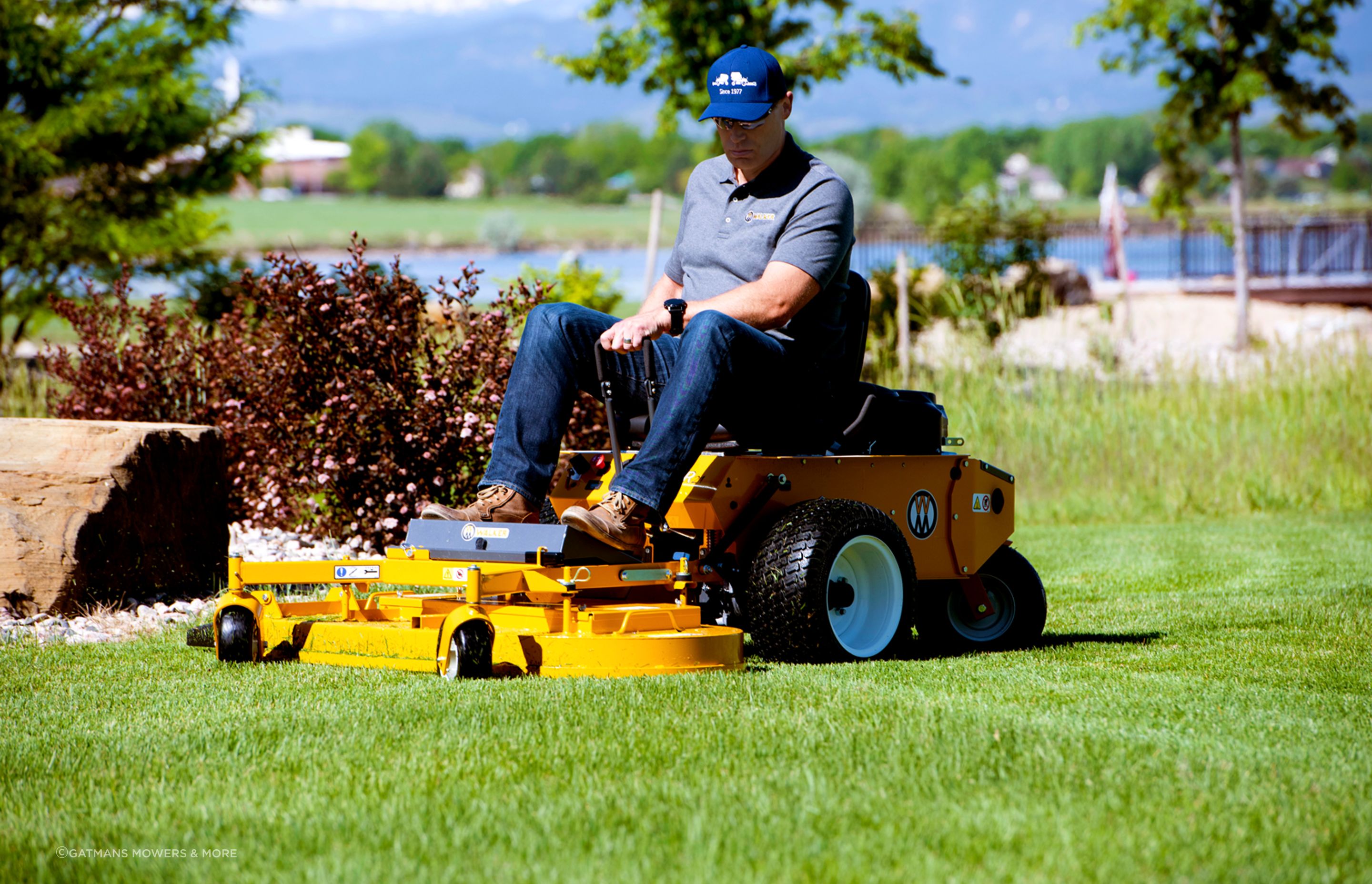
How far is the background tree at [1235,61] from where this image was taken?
1836 cm

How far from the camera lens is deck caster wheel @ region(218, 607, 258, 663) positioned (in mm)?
4117

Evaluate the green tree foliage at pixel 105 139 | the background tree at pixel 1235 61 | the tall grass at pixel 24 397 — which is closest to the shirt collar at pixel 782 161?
the tall grass at pixel 24 397

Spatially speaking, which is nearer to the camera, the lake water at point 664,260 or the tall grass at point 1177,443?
Answer: the tall grass at point 1177,443

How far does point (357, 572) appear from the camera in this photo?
154 inches

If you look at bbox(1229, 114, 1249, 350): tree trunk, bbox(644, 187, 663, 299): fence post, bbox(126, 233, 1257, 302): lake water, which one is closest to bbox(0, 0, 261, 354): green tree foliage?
bbox(126, 233, 1257, 302): lake water

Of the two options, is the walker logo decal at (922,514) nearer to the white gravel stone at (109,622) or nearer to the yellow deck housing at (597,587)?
the yellow deck housing at (597,587)

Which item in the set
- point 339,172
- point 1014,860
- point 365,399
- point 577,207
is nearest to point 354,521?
point 365,399

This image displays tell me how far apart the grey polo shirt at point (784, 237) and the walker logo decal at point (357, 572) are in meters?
1.28

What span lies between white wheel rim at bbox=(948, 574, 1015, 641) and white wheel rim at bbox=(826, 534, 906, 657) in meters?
0.59

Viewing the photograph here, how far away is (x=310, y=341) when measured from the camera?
20.6 ft

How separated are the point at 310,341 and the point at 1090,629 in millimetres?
3406

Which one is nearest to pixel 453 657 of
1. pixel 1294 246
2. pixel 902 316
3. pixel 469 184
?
pixel 902 316

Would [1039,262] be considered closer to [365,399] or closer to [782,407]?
[365,399]

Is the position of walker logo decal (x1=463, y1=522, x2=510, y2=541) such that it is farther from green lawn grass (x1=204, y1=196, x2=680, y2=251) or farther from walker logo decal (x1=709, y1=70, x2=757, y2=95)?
green lawn grass (x1=204, y1=196, x2=680, y2=251)
